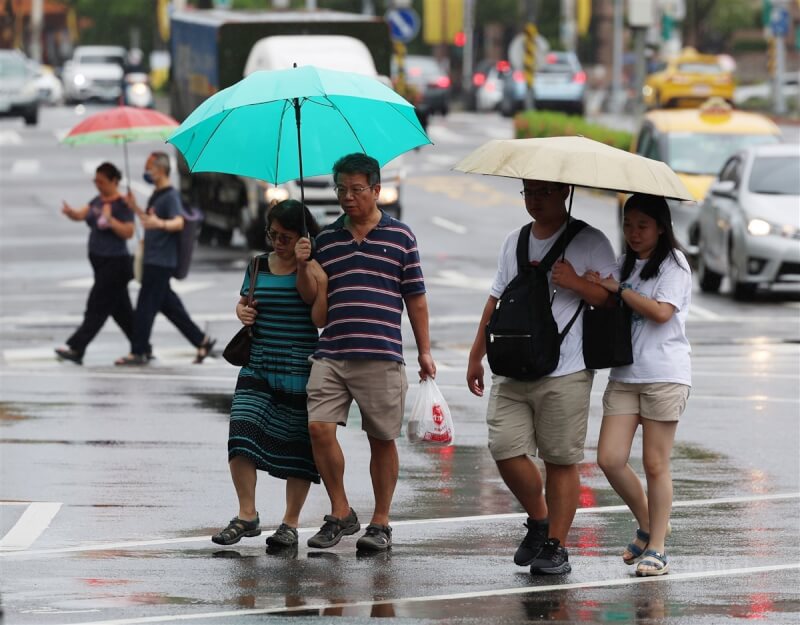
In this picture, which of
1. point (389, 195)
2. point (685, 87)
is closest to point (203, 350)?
point (389, 195)

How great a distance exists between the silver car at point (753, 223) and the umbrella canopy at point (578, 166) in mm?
12005

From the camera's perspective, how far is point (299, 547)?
29.5 ft

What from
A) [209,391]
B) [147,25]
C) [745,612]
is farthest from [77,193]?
[147,25]

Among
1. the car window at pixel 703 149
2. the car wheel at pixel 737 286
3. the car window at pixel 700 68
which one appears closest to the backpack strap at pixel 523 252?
the car wheel at pixel 737 286

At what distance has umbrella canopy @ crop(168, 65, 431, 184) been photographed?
9.02 metres

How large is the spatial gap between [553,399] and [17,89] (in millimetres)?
44842

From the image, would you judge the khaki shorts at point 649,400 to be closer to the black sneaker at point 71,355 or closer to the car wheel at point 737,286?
the black sneaker at point 71,355

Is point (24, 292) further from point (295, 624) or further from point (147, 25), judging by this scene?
point (147, 25)

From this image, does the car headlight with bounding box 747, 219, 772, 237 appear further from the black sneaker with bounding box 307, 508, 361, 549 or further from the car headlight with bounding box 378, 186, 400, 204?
the black sneaker with bounding box 307, 508, 361, 549

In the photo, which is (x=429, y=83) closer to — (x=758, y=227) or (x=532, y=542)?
(x=758, y=227)

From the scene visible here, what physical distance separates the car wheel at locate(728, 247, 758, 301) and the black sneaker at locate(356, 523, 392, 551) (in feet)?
40.0

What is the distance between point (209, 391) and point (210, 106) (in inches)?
230

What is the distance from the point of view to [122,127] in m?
15.9

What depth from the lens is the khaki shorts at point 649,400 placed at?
27.2ft
